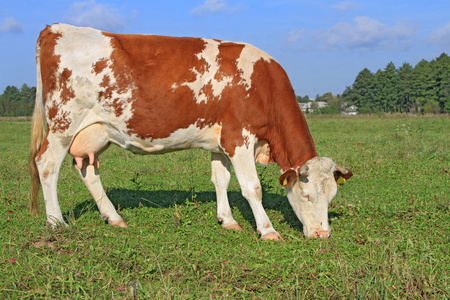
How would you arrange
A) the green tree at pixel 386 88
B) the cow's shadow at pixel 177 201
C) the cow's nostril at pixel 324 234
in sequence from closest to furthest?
the cow's nostril at pixel 324 234 < the cow's shadow at pixel 177 201 < the green tree at pixel 386 88

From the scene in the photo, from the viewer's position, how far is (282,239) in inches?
210

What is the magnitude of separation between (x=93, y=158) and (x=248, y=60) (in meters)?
2.33

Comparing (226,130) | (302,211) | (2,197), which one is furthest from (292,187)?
(2,197)

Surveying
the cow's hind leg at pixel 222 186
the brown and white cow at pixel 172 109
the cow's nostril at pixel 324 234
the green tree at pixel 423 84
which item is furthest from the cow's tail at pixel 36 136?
the green tree at pixel 423 84

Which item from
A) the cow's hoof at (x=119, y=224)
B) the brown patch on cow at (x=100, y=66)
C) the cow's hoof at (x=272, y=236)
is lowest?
the cow's hoof at (x=272, y=236)

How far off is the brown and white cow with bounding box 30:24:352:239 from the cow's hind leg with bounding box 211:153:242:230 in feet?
1.72

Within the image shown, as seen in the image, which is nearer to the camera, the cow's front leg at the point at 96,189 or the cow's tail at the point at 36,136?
the cow's tail at the point at 36,136

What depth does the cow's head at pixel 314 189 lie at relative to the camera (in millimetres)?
5379

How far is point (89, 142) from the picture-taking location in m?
5.71

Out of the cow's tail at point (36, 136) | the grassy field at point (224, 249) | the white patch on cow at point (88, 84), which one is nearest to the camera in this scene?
the grassy field at point (224, 249)

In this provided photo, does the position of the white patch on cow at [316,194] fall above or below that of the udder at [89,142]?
below

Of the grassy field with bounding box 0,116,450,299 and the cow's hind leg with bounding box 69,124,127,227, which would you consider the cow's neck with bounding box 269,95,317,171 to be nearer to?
the grassy field with bounding box 0,116,450,299

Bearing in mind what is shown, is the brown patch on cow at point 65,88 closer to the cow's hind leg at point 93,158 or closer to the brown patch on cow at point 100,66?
the brown patch on cow at point 100,66

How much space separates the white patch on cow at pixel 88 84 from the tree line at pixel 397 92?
167ft
